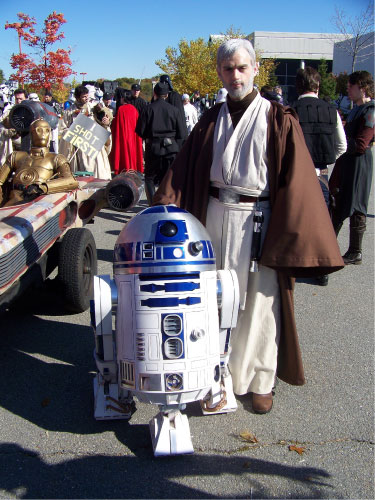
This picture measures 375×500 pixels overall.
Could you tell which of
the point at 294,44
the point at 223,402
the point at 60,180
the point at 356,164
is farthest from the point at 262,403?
the point at 294,44

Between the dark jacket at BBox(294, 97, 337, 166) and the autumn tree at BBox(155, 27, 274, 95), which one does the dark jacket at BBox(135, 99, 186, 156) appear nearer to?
the dark jacket at BBox(294, 97, 337, 166)

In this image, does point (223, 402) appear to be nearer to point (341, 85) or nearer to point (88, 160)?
point (88, 160)

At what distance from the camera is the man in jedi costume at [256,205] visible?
2.68 meters

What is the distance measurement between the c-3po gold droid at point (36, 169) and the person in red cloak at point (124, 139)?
4.06 m

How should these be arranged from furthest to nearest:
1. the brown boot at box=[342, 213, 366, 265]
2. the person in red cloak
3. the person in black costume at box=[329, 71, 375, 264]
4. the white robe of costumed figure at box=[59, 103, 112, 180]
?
the person in red cloak, the white robe of costumed figure at box=[59, 103, 112, 180], the brown boot at box=[342, 213, 366, 265], the person in black costume at box=[329, 71, 375, 264]

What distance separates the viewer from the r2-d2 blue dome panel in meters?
2.32

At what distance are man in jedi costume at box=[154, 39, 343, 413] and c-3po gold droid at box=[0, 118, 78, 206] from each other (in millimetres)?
1946

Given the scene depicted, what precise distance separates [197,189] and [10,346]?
1.98 metres

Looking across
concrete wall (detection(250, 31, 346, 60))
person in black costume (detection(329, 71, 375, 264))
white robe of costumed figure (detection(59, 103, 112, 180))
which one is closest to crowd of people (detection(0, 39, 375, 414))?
person in black costume (detection(329, 71, 375, 264))

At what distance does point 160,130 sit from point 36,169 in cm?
291

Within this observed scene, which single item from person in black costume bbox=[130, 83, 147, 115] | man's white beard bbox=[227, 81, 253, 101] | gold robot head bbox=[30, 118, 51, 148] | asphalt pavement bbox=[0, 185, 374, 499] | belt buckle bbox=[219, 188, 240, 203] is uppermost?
person in black costume bbox=[130, 83, 147, 115]

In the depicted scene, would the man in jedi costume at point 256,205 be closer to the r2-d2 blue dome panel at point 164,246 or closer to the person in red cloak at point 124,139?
the r2-d2 blue dome panel at point 164,246

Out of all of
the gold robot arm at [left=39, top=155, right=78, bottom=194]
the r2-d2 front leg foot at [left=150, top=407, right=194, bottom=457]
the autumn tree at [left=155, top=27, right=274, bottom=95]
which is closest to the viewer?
the r2-d2 front leg foot at [left=150, top=407, right=194, bottom=457]

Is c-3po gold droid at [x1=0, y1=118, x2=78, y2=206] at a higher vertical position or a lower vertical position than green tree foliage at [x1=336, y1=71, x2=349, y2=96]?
lower
